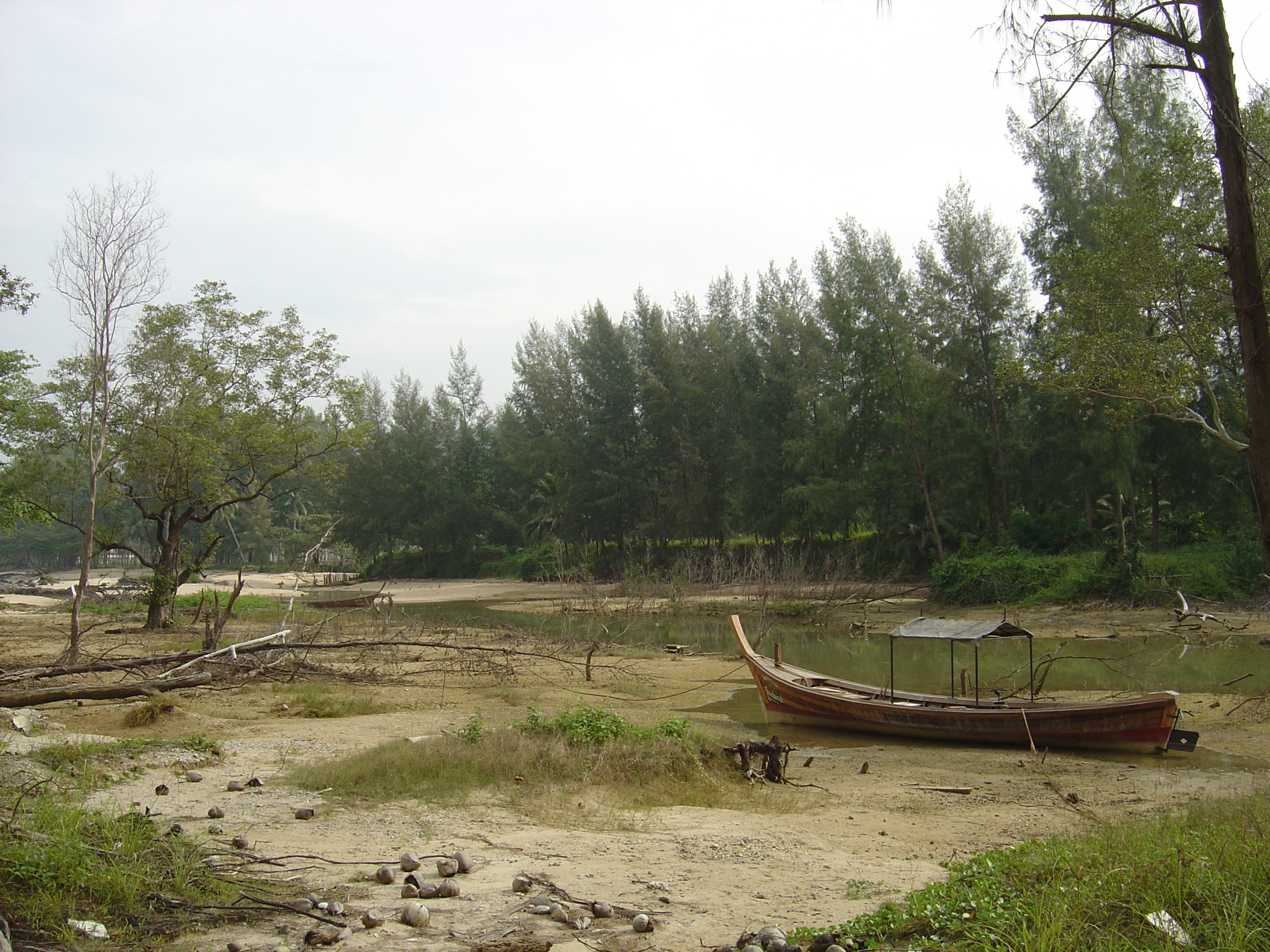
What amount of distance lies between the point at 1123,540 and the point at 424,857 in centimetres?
2528

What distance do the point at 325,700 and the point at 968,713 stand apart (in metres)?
9.13

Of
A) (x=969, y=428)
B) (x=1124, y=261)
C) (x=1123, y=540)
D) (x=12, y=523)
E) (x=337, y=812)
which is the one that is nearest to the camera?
(x=337, y=812)

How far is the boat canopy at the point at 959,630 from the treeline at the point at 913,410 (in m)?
3.81

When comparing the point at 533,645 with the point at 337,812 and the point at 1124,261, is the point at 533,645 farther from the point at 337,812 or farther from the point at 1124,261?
the point at 1124,261

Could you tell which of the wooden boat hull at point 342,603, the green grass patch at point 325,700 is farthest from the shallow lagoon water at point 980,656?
the green grass patch at point 325,700

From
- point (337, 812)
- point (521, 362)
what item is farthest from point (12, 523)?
point (521, 362)

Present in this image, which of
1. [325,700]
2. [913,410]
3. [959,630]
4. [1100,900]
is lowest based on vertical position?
[325,700]

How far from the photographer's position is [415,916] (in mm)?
4367

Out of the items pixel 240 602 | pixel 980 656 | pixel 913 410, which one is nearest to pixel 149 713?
pixel 980 656

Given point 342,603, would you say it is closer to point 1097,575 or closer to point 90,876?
point 1097,575

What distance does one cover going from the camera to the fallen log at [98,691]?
8.21 m

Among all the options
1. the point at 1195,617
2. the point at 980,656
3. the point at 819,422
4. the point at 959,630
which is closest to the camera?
the point at 959,630

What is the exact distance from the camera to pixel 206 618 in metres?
15.6

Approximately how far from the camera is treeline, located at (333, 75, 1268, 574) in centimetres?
1491
